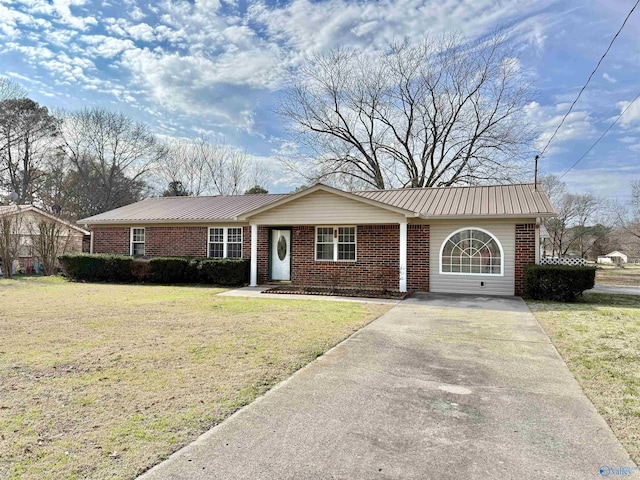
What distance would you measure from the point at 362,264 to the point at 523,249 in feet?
16.3

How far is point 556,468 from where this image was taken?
268 centimetres

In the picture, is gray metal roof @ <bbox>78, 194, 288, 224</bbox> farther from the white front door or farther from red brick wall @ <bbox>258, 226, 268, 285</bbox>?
the white front door

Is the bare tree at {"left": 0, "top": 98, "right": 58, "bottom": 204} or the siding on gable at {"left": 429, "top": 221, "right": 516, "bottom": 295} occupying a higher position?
the bare tree at {"left": 0, "top": 98, "right": 58, "bottom": 204}

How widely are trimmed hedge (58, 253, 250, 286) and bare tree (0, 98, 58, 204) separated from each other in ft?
67.6

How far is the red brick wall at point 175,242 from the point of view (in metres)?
16.4

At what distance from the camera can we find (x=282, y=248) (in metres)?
15.2

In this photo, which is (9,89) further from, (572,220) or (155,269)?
(572,220)

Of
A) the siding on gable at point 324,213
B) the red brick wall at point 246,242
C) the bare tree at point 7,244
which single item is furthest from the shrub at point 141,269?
the bare tree at point 7,244

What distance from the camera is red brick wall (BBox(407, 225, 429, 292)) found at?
13.1 m

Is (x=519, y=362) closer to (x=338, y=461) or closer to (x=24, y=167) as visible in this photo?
(x=338, y=461)

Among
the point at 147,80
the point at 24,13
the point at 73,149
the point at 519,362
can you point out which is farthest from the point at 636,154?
the point at 73,149

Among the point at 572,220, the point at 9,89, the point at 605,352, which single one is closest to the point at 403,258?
the point at 605,352

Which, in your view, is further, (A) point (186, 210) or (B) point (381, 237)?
(A) point (186, 210)

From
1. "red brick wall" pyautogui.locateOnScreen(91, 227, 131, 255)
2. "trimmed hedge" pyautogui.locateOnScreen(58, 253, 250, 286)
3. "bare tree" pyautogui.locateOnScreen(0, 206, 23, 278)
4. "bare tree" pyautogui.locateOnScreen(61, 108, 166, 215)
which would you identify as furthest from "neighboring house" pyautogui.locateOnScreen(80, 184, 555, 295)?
"bare tree" pyautogui.locateOnScreen(61, 108, 166, 215)
